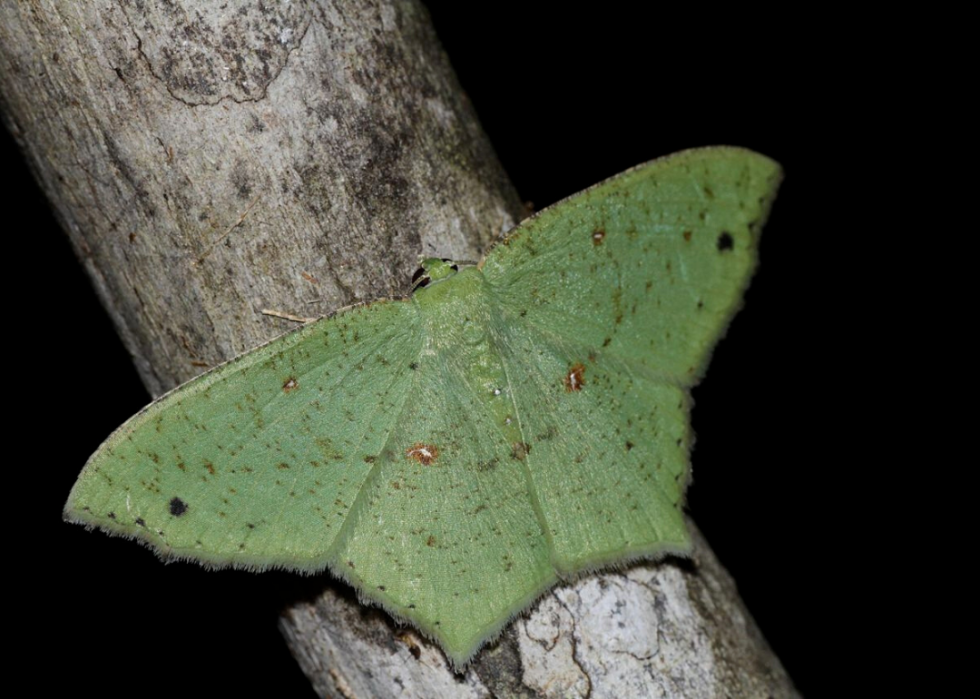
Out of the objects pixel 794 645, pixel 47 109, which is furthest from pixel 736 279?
pixel 794 645

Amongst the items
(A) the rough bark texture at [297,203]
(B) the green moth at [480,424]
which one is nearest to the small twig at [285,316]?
(A) the rough bark texture at [297,203]

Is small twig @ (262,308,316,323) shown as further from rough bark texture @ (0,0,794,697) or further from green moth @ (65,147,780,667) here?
green moth @ (65,147,780,667)

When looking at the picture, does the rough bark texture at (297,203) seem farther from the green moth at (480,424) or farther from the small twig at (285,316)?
the green moth at (480,424)

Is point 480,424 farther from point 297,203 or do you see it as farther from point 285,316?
point 297,203

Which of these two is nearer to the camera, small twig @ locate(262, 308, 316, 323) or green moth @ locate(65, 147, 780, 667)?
green moth @ locate(65, 147, 780, 667)

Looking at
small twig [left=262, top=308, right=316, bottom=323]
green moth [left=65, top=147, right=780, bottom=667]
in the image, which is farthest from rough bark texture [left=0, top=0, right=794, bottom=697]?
green moth [left=65, top=147, right=780, bottom=667]

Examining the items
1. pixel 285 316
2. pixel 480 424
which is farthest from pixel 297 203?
pixel 480 424
